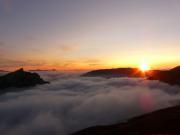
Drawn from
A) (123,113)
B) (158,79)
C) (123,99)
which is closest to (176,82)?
(158,79)

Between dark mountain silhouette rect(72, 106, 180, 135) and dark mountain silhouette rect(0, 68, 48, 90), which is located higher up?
dark mountain silhouette rect(0, 68, 48, 90)

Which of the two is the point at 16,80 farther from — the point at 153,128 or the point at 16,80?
the point at 153,128

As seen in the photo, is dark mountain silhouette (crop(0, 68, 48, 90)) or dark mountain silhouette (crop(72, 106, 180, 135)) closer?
dark mountain silhouette (crop(72, 106, 180, 135))

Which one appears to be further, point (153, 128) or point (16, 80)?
point (16, 80)

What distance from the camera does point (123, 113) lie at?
7294 centimetres

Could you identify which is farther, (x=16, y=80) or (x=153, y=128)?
(x=16, y=80)

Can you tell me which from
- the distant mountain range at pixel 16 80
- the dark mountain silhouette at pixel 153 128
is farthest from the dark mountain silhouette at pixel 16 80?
the dark mountain silhouette at pixel 153 128

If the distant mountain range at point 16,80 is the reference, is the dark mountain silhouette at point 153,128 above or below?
below

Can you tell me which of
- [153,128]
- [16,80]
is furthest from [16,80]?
[153,128]

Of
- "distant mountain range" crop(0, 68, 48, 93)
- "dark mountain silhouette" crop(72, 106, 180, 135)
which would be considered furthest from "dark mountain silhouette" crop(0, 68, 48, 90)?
"dark mountain silhouette" crop(72, 106, 180, 135)

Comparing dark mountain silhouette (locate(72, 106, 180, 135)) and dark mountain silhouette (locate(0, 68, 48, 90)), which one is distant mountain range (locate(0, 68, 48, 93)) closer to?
dark mountain silhouette (locate(0, 68, 48, 90))

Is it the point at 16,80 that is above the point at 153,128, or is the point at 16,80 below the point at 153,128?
above

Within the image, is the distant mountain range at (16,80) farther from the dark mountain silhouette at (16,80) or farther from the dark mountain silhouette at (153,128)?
the dark mountain silhouette at (153,128)

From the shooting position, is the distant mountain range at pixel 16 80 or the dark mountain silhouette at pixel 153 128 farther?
the distant mountain range at pixel 16 80
